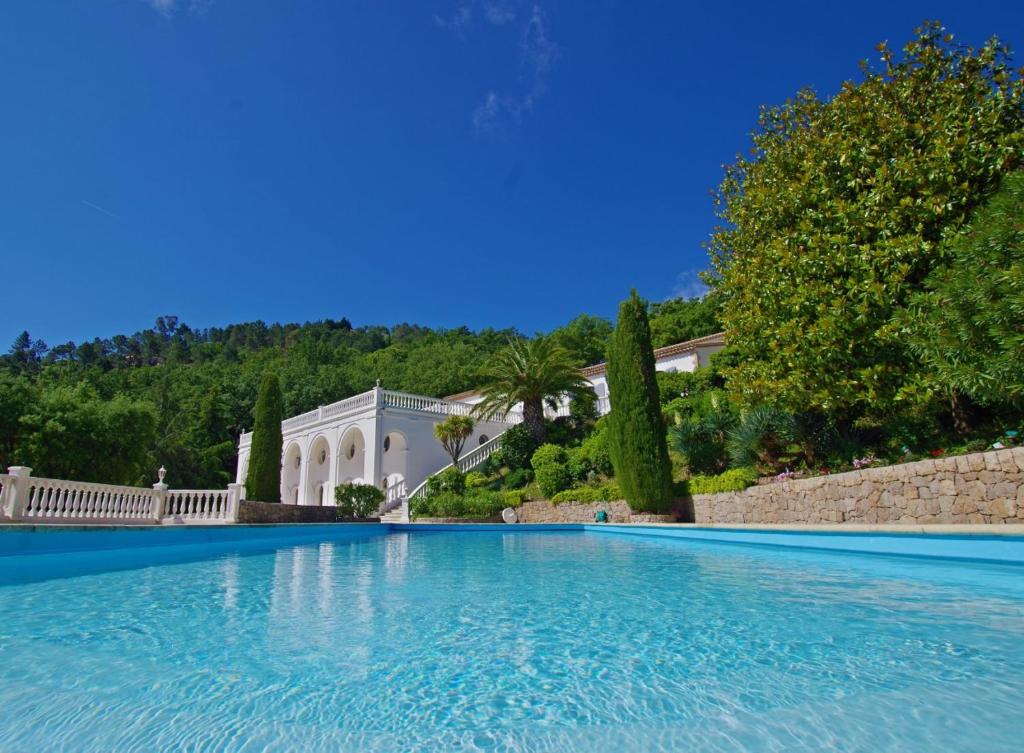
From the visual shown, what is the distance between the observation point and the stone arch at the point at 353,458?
992 inches

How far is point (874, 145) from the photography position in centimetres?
928

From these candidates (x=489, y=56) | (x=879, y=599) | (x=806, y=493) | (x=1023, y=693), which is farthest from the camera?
(x=489, y=56)

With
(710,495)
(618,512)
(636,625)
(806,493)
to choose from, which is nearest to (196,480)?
(618,512)

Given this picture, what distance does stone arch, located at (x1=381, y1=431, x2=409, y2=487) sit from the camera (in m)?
23.3

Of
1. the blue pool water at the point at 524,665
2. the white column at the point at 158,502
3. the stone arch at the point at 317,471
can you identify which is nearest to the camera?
the blue pool water at the point at 524,665

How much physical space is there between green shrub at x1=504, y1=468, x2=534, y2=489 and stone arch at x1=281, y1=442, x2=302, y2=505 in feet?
43.0

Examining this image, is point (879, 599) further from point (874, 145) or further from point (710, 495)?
point (710, 495)

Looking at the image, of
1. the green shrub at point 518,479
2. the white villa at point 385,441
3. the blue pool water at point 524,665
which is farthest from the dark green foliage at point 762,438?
the white villa at point 385,441

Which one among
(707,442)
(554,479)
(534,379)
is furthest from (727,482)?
(534,379)

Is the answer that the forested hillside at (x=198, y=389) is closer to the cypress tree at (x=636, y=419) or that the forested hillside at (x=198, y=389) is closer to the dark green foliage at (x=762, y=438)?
the cypress tree at (x=636, y=419)

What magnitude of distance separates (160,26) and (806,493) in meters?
15.3

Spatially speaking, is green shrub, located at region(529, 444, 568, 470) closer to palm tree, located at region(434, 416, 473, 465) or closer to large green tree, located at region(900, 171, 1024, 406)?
palm tree, located at region(434, 416, 473, 465)

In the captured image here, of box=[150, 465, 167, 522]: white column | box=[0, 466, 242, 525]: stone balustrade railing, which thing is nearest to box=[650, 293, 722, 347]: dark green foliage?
box=[0, 466, 242, 525]: stone balustrade railing

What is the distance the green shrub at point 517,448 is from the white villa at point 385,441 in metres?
1.98
